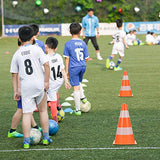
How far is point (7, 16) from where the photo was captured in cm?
4256

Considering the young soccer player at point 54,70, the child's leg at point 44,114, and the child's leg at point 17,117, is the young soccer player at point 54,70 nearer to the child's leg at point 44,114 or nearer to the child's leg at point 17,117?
the child's leg at point 17,117

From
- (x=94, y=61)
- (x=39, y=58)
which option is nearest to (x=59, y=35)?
(x=94, y=61)

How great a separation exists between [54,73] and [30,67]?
1774 mm

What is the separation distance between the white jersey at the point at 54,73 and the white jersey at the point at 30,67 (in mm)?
1634

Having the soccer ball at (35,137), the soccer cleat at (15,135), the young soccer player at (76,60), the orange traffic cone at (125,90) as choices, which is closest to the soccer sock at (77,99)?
the young soccer player at (76,60)

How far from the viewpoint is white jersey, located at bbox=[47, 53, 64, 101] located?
7816mm

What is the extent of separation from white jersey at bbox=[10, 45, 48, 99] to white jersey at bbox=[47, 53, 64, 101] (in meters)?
1.63

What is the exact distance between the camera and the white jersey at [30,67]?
612 cm

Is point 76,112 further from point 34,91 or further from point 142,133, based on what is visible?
point 34,91

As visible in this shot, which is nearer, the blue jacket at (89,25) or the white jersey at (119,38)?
the white jersey at (119,38)

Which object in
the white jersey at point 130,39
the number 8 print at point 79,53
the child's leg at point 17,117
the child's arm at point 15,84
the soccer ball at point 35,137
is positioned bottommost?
the soccer ball at point 35,137

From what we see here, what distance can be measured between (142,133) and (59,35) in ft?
113

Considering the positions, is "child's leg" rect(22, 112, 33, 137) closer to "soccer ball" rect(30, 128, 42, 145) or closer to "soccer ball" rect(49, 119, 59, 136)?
"soccer ball" rect(30, 128, 42, 145)

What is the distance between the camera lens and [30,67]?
6117mm
